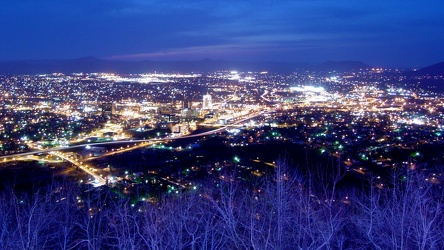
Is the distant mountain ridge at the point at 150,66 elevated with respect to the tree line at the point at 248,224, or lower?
elevated

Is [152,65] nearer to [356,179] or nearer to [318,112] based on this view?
[318,112]

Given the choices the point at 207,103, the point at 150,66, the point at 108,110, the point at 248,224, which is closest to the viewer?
the point at 248,224

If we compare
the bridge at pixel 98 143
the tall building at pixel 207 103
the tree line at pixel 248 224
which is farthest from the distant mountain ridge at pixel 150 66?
the tree line at pixel 248 224

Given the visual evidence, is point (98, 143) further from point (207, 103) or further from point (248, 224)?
point (248, 224)

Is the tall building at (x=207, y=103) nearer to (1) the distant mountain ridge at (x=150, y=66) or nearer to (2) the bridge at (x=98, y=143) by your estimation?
(2) the bridge at (x=98, y=143)

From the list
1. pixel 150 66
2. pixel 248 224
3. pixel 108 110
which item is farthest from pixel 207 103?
pixel 150 66

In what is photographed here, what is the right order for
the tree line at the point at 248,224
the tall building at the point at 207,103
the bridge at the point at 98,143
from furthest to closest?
the tall building at the point at 207,103 < the bridge at the point at 98,143 < the tree line at the point at 248,224

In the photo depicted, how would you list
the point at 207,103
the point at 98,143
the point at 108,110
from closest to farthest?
the point at 98,143 → the point at 108,110 → the point at 207,103

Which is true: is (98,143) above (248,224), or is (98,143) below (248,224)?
below

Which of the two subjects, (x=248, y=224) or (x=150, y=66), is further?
(x=150, y=66)

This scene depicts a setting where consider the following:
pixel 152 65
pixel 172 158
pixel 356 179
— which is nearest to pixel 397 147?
pixel 356 179
